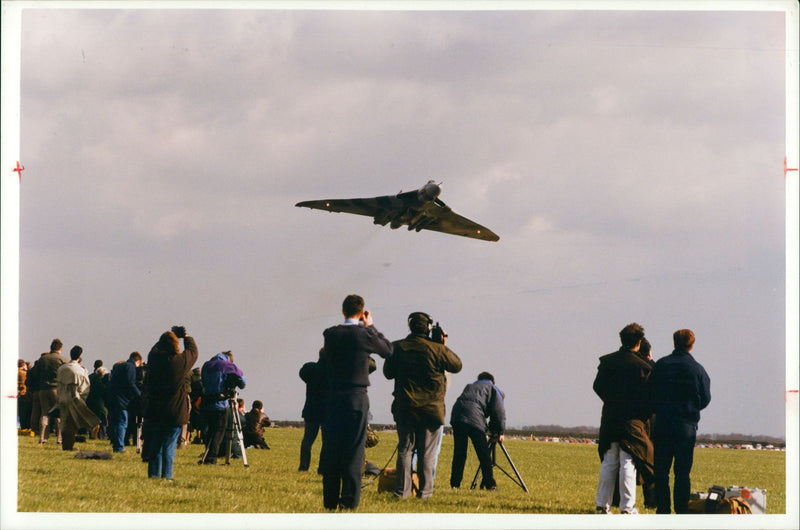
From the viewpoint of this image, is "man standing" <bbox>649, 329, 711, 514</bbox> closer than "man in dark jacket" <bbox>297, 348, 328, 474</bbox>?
Yes

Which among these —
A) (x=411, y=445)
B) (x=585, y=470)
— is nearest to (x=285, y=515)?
(x=411, y=445)

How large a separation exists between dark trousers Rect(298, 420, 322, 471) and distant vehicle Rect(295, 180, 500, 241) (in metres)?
9.80

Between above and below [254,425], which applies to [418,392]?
above

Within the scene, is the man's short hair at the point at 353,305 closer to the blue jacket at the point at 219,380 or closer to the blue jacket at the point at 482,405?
the blue jacket at the point at 482,405

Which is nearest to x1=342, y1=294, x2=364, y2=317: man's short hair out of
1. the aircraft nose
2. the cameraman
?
the cameraman

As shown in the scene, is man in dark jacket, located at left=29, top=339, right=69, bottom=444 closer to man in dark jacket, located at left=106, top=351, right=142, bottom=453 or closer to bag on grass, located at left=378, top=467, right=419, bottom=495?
man in dark jacket, located at left=106, top=351, right=142, bottom=453

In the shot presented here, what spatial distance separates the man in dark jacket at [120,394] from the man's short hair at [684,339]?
9.37 m

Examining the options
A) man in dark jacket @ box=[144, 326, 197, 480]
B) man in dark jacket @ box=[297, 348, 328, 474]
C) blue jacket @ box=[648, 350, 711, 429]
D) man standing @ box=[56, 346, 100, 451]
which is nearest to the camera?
blue jacket @ box=[648, 350, 711, 429]

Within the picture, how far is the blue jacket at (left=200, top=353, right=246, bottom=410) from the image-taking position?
44.8 ft

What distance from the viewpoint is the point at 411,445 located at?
33.8 feet

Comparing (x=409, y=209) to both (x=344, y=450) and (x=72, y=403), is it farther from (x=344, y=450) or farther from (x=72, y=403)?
(x=344, y=450)

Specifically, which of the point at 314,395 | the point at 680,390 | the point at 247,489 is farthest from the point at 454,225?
the point at 680,390

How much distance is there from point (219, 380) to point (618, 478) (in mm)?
6237

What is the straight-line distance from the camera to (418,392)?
10.2 m
